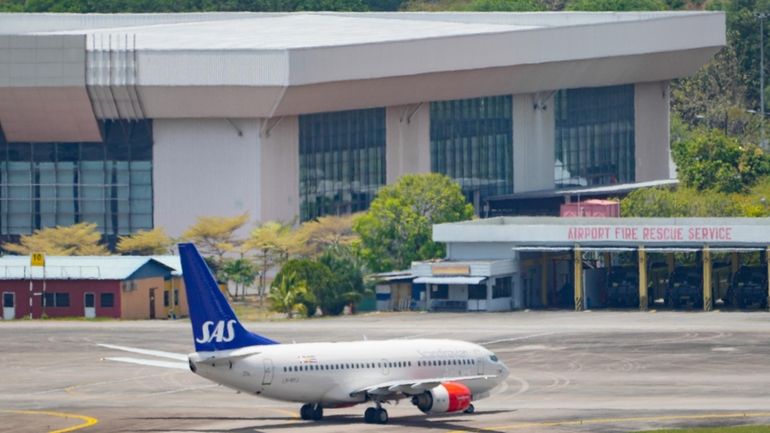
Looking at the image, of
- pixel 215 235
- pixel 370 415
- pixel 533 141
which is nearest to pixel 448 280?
pixel 215 235

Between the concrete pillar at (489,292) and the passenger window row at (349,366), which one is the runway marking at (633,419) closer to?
the passenger window row at (349,366)

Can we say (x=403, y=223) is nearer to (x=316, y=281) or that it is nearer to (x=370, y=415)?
(x=316, y=281)

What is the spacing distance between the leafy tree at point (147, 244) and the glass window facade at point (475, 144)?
107ft

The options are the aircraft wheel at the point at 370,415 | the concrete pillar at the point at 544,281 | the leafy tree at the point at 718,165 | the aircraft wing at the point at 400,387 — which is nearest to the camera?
the aircraft wing at the point at 400,387

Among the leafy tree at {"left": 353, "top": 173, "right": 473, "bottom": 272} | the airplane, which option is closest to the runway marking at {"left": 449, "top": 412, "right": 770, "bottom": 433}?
the airplane

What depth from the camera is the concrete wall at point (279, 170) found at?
163375mm

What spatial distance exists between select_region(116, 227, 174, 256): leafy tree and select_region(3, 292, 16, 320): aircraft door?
19884 millimetres

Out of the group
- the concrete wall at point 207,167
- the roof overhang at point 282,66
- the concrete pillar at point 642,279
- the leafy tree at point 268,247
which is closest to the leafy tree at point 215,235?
the leafy tree at point 268,247

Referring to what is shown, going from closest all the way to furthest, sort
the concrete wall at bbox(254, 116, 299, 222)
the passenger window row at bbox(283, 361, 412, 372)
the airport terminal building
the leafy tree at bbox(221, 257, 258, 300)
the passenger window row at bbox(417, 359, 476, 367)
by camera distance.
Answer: the passenger window row at bbox(283, 361, 412, 372), the passenger window row at bbox(417, 359, 476, 367), the leafy tree at bbox(221, 257, 258, 300), the airport terminal building, the concrete wall at bbox(254, 116, 299, 222)

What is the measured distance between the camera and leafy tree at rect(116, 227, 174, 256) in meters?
158

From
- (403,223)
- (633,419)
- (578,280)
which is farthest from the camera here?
(403,223)

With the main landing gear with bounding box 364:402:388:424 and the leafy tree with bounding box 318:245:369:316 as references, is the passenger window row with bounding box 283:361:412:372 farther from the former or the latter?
the leafy tree with bounding box 318:245:369:316

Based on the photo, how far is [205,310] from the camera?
78750mm

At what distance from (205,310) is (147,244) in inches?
3174
